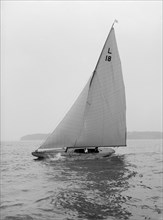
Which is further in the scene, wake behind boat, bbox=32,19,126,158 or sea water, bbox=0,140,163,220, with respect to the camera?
wake behind boat, bbox=32,19,126,158

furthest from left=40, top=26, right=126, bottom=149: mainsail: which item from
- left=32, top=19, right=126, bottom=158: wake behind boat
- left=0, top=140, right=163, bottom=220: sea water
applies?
left=0, top=140, right=163, bottom=220: sea water

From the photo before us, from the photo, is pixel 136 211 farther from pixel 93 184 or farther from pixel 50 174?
pixel 50 174

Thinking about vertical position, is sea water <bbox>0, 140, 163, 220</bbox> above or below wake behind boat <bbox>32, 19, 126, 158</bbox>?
below

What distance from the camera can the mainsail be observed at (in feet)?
104

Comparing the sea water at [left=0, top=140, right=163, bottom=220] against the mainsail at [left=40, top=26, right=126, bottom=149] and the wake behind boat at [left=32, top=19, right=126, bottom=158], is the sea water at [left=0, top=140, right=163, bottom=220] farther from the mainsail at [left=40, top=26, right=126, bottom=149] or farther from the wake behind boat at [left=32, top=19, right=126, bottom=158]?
the mainsail at [left=40, top=26, right=126, bottom=149]

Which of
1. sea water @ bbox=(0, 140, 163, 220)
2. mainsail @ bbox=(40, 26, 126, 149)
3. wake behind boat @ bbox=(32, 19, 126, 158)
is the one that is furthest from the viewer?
mainsail @ bbox=(40, 26, 126, 149)

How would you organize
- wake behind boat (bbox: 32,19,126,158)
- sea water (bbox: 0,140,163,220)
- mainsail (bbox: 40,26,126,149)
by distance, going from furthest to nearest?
mainsail (bbox: 40,26,126,149) < wake behind boat (bbox: 32,19,126,158) < sea water (bbox: 0,140,163,220)

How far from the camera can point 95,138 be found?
3366cm

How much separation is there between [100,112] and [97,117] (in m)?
0.70

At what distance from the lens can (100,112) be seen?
110 ft

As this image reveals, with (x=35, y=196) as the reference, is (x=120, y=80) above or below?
above

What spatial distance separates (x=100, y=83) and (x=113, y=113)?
3.90 meters

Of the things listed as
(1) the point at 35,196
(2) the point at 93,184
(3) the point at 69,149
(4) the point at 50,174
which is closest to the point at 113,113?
(3) the point at 69,149

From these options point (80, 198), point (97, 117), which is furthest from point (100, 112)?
point (80, 198)
